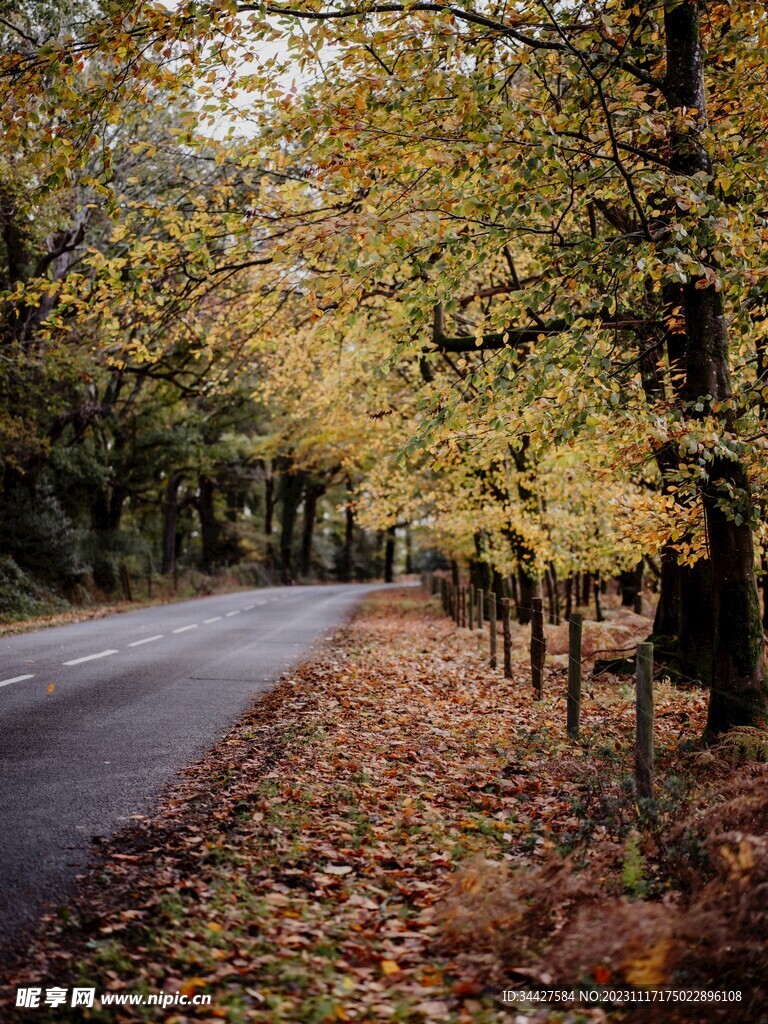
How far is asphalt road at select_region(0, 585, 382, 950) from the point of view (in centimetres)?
464

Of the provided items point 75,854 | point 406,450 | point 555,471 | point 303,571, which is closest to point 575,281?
point 406,450

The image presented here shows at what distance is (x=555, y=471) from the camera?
16.3 meters

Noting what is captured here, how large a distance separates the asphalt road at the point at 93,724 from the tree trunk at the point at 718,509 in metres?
4.72

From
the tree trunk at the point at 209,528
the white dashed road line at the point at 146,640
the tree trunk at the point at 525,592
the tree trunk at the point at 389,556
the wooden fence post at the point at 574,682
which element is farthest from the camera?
the tree trunk at the point at 389,556

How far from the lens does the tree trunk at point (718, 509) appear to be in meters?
6.84

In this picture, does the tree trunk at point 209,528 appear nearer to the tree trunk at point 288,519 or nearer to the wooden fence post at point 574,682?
the tree trunk at point 288,519

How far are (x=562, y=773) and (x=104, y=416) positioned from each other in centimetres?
2370

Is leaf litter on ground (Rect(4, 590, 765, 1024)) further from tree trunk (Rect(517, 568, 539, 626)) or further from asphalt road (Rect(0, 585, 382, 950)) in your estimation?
tree trunk (Rect(517, 568, 539, 626))

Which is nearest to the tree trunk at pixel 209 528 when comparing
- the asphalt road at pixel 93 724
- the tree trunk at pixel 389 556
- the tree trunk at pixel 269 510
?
the tree trunk at pixel 269 510

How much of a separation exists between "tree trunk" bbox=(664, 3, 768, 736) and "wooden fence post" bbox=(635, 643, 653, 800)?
105 cm

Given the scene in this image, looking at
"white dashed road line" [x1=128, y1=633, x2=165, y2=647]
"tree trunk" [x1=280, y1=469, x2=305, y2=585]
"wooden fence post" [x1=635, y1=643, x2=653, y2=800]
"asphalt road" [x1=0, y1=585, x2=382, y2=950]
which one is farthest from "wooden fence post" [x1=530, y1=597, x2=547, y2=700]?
"tree trunk" [x1=280, y1=469, x2=305, y2=585]

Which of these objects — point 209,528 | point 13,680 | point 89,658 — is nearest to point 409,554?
point 209,528

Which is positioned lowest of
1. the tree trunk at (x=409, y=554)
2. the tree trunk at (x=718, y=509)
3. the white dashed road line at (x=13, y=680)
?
the tree trunk at (x=409, y=554)

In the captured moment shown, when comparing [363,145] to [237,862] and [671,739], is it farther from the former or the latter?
[671,739]
